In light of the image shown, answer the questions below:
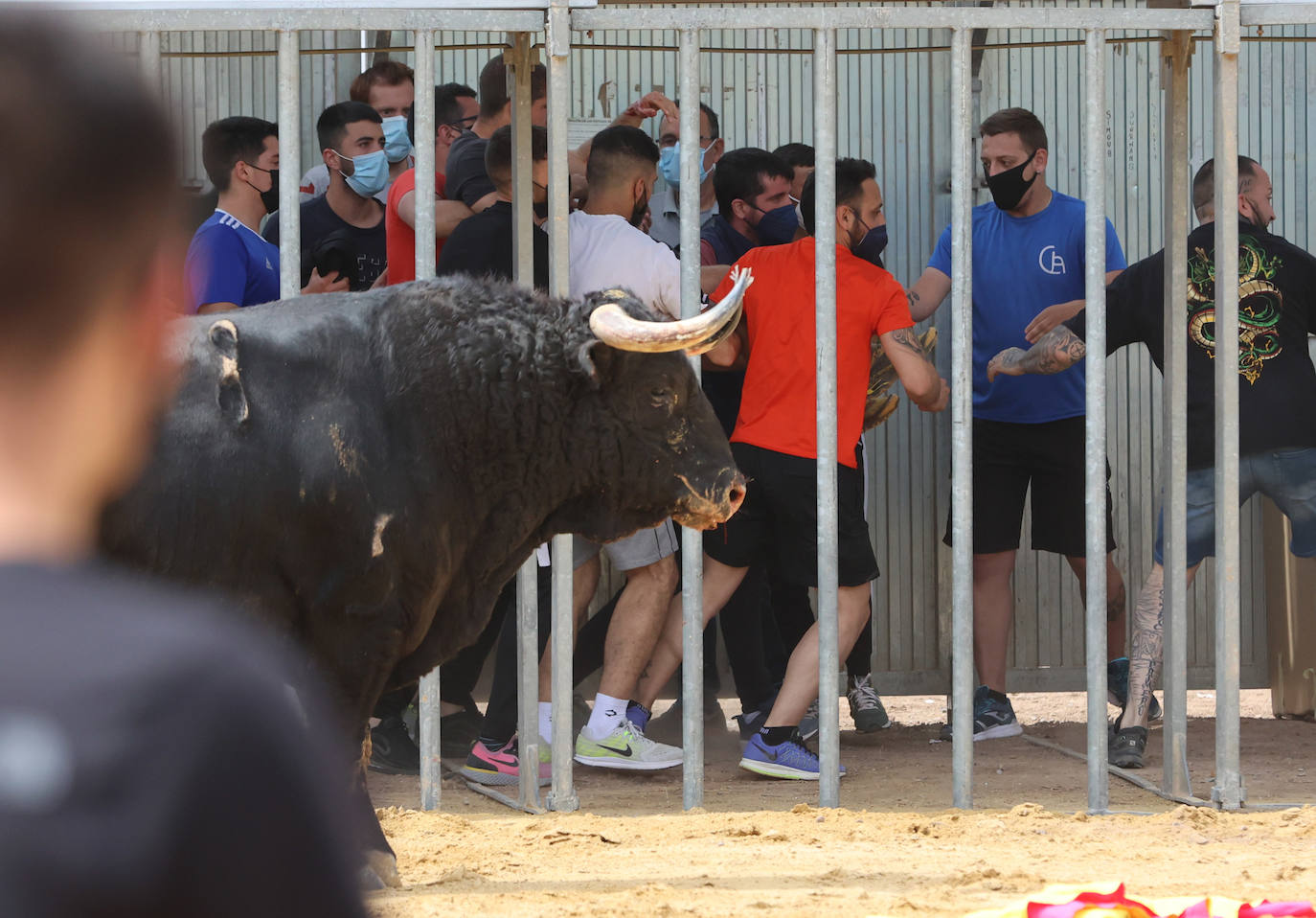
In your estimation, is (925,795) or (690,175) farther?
(925,795)

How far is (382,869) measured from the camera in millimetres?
4371

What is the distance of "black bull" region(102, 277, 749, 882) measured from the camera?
3.97 meters

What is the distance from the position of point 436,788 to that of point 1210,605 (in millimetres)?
4433

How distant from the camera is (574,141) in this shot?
7.86 m

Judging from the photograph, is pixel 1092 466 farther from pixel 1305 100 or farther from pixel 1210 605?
pixel 1305 100

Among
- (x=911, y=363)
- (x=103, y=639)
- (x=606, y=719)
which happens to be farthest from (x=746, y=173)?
(x=103, y=639)

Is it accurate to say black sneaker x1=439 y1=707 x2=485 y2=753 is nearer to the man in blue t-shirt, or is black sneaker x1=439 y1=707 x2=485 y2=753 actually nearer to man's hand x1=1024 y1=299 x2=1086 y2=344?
the man in blue t-shirt

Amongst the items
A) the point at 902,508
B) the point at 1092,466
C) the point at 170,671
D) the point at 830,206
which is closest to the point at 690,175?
the point at 830,206

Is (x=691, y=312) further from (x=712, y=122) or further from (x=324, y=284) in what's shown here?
(x=712, y=122)

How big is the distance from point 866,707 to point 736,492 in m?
3.00

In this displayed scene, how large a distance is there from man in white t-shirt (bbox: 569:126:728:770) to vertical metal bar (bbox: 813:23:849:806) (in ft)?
2.06

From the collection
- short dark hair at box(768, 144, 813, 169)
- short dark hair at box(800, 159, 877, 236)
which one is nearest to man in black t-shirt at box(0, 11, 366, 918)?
short dark hair at box(800, 159, 877, 236)

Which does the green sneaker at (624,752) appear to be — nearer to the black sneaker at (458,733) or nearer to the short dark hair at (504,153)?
the black sneaker at (458,733)

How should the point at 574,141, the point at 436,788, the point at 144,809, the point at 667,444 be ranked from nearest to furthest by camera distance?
1. the point at 144,809
2. the point at 667,444
3. the point at 436,788
4. the point at 574,141
